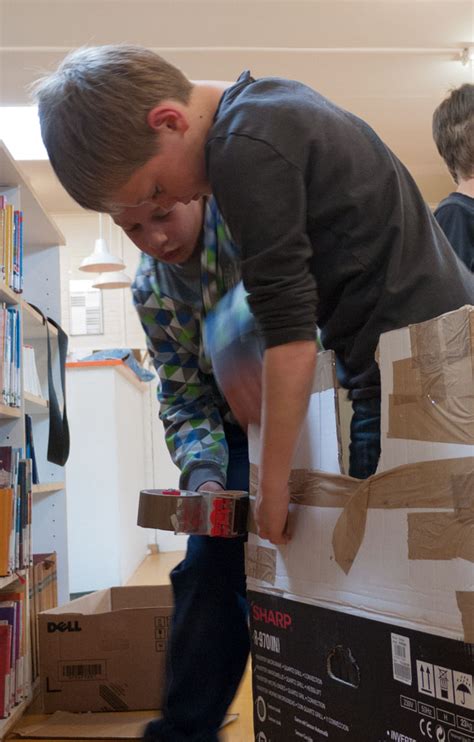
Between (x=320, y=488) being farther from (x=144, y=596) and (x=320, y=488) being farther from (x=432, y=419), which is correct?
(x=144, y=596)

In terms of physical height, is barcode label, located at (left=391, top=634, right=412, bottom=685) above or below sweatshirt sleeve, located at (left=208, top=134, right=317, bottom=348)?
below

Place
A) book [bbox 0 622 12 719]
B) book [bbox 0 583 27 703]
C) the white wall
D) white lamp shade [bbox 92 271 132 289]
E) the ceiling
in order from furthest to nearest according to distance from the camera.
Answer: the white wall, white lamp shade [bbox 92 271 132 289], the ceiling, book [bbox 0 583 27 703], book [bbox 0 622 12 719]

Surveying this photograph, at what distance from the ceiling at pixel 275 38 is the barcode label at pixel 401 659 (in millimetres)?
4220

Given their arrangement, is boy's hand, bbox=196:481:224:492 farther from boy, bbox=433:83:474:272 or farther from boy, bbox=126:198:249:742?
boy, bbox=433:83:474:272

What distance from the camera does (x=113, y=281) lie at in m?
6.34

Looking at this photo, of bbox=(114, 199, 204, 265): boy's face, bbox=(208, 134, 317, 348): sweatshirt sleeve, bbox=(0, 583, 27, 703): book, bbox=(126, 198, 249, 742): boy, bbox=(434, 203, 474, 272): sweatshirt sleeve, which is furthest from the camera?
bbox=(0, 583, 27, 703): book

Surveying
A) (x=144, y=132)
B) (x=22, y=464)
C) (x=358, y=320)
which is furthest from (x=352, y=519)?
(x=22, y=464)

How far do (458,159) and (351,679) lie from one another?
4.04ft

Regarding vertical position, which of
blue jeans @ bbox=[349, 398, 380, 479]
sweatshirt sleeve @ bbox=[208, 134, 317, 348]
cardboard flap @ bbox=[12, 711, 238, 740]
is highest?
sweatshirt sleeve @ bbox=[208, 134, 317, 348]

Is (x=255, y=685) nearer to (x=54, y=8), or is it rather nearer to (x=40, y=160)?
(x=54, y=8)

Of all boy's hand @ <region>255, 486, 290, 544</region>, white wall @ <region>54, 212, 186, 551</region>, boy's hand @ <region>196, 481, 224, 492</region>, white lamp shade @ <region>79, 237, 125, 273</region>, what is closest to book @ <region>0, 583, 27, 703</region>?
boy's hand @ <region>196, 481, 224, 492</region>

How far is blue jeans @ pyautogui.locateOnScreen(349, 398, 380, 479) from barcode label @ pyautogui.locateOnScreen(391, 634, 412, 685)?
0.21 m

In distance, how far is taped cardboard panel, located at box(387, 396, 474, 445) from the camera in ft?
2.55

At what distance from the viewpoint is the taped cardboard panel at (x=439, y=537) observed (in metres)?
0.77
